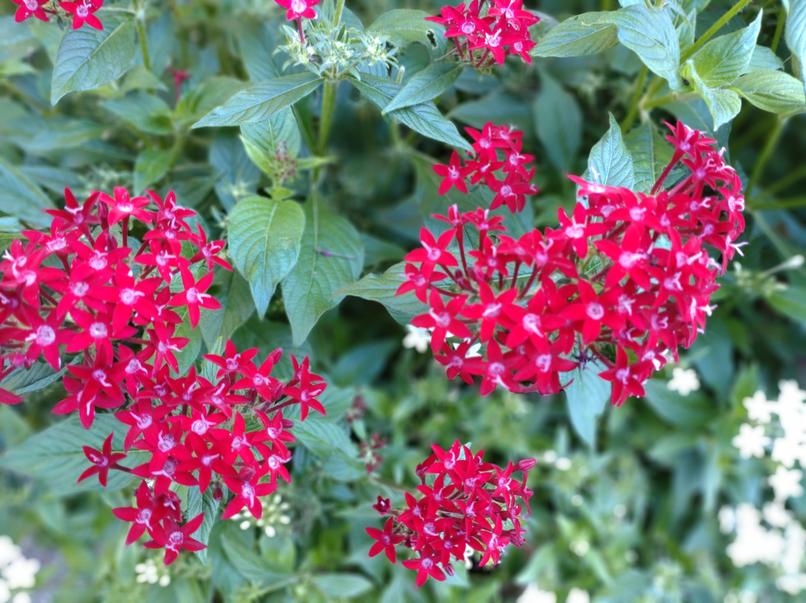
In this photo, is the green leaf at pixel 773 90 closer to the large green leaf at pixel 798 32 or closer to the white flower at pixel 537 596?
the large green leaf at pixel 798 32

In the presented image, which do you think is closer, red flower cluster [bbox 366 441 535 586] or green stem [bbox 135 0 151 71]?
red flower cluster [bbox 366 441 535 586]

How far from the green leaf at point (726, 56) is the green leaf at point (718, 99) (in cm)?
4

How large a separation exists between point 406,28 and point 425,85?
10 cm

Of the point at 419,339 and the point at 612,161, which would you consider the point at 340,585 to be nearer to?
the point at 419,339

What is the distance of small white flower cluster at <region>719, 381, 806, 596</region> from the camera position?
1.67 meters

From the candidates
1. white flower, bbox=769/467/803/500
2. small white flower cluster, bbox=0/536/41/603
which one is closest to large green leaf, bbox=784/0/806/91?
white flower, bbox=769/467/803/500

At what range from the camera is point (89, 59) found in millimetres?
1226

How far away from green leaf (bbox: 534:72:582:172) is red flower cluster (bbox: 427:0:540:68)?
0.51m

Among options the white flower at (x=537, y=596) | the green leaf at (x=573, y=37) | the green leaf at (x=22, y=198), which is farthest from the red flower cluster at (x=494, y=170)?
the white flower at (x=537, y=596)

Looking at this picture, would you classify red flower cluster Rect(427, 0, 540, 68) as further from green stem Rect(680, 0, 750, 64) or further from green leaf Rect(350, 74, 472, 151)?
green stem Rect(680, 0, 750, 64)

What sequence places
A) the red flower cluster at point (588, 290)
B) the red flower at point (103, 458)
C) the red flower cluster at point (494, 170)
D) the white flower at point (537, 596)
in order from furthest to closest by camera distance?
the white flower at point (537, 596) → the red flower cluster at point (494, 170) → the red flower at point (103, 458) → the red flower cluster at point (588, 290)

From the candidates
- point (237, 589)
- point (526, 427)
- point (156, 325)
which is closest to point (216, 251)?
point (156, 325)

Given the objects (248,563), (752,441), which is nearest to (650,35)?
(752,441)

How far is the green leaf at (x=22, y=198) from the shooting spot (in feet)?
4.56
